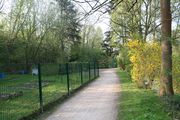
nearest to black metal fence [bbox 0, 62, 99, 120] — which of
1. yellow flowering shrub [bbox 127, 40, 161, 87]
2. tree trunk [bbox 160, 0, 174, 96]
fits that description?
tree trunk [bbox 160, 0, 174, 96]

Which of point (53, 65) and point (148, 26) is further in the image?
point (148, 26)

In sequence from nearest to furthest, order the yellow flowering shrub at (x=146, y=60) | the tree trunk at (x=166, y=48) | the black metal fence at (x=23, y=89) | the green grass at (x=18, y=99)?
the green grass at (x=18, y=99) → the black metal fence at (x=23, y=89) → the tree trunk at (x=166, y=48) → the yellow flowering shrub at (x=146, y=60)

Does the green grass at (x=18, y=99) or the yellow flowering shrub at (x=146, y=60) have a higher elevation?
the yellow flowering shrub at (x=146, y=60)

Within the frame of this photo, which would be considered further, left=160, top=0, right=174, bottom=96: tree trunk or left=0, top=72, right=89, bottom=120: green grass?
left=160, top=0, right=174, bottom=96: tree trunk

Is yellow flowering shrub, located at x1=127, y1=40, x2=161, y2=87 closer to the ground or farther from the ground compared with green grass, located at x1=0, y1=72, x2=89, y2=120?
farther from the ground

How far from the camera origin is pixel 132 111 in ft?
42.6

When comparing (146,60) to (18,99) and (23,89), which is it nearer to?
(18,99)

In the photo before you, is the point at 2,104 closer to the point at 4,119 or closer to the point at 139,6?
the point at 4,119

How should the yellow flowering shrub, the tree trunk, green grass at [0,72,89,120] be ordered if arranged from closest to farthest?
green grass at [0,72,89,120] → the tree trunk → the yellow flowering shrub

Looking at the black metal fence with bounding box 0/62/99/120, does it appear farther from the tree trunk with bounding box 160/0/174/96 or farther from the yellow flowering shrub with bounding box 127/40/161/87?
the yellow flowering shrub with bounding box 127/40/161/87

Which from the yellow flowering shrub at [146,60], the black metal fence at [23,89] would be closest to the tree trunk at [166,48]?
the black metal fence at [23,89]

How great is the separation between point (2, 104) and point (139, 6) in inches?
905

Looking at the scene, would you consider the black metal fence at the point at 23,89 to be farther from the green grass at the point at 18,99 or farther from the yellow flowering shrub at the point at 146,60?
the yellow flowering shrub at the point at 146,60

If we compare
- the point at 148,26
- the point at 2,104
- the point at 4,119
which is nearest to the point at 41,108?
the point at 2,104
